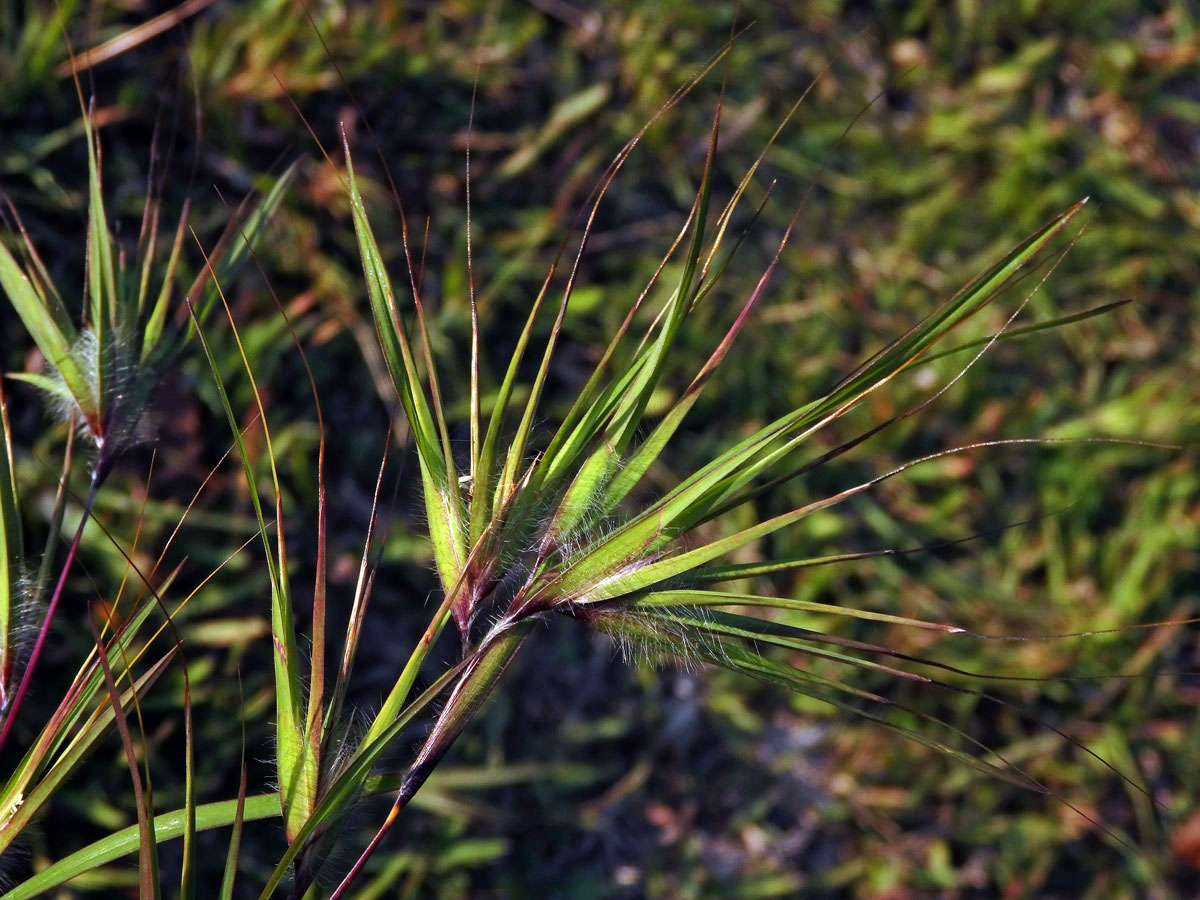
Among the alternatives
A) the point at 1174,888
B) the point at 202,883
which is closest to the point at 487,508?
the point at 202,883

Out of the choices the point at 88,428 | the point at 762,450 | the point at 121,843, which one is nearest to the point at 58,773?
the point at 121,843

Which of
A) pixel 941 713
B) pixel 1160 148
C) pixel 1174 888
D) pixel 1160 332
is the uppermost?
pixel 1160 148

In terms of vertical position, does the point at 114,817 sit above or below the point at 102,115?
below

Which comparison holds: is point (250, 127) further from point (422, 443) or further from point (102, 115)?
point (422, 443)

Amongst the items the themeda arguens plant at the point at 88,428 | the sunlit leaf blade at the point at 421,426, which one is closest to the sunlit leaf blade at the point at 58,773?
the themeda arguens plant at the point at 88,428

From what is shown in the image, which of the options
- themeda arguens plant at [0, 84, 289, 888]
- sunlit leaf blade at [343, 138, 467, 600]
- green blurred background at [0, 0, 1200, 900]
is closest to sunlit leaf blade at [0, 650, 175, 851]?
themeda arguens plant at [0, 84, 289, 888]

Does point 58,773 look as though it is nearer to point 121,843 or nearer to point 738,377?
point 121,843

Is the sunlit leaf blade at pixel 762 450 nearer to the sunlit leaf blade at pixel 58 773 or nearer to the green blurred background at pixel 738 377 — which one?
the sunlit leaf blade at pixel 58 773

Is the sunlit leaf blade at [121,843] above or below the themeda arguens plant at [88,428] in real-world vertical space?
below

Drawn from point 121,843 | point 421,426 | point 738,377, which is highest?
point 421,426
